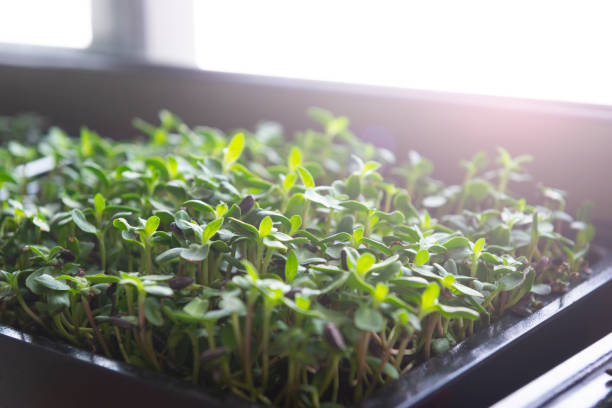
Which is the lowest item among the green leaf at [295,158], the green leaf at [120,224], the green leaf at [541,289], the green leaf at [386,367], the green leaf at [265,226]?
the green leaf at [386,367]

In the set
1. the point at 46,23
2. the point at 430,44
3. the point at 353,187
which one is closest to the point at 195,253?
the point at 353,187

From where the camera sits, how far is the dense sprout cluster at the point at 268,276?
0.52 metres

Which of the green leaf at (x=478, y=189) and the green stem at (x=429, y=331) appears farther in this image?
the green leaf at (x=478, y=189)

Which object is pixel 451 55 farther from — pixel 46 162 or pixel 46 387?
pixel 46 387

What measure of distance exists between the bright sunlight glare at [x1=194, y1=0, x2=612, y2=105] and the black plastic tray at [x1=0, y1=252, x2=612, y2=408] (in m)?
0.58

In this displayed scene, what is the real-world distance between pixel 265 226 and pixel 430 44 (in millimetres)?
889

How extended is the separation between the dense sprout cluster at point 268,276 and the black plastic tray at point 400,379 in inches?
1.2

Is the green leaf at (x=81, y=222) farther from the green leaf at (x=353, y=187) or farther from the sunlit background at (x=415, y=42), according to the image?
the sunlit background at (x=415, y=42)

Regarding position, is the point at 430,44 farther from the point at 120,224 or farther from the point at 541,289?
the point at 120,224

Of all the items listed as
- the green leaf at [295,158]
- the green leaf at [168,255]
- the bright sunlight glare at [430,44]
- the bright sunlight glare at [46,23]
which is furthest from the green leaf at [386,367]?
the bright sunlight glare at [46,23]

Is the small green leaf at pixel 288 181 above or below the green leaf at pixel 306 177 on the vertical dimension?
below

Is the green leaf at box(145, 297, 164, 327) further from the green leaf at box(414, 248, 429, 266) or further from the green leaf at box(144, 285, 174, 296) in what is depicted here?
the green leaf at box(414, 248, 429, 266)

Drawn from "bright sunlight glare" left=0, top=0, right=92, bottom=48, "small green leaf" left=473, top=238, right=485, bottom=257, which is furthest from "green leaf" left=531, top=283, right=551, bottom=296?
"bright sunlight glare" left=0, top=0, right=92, bottom=48

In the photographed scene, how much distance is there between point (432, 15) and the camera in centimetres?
129
